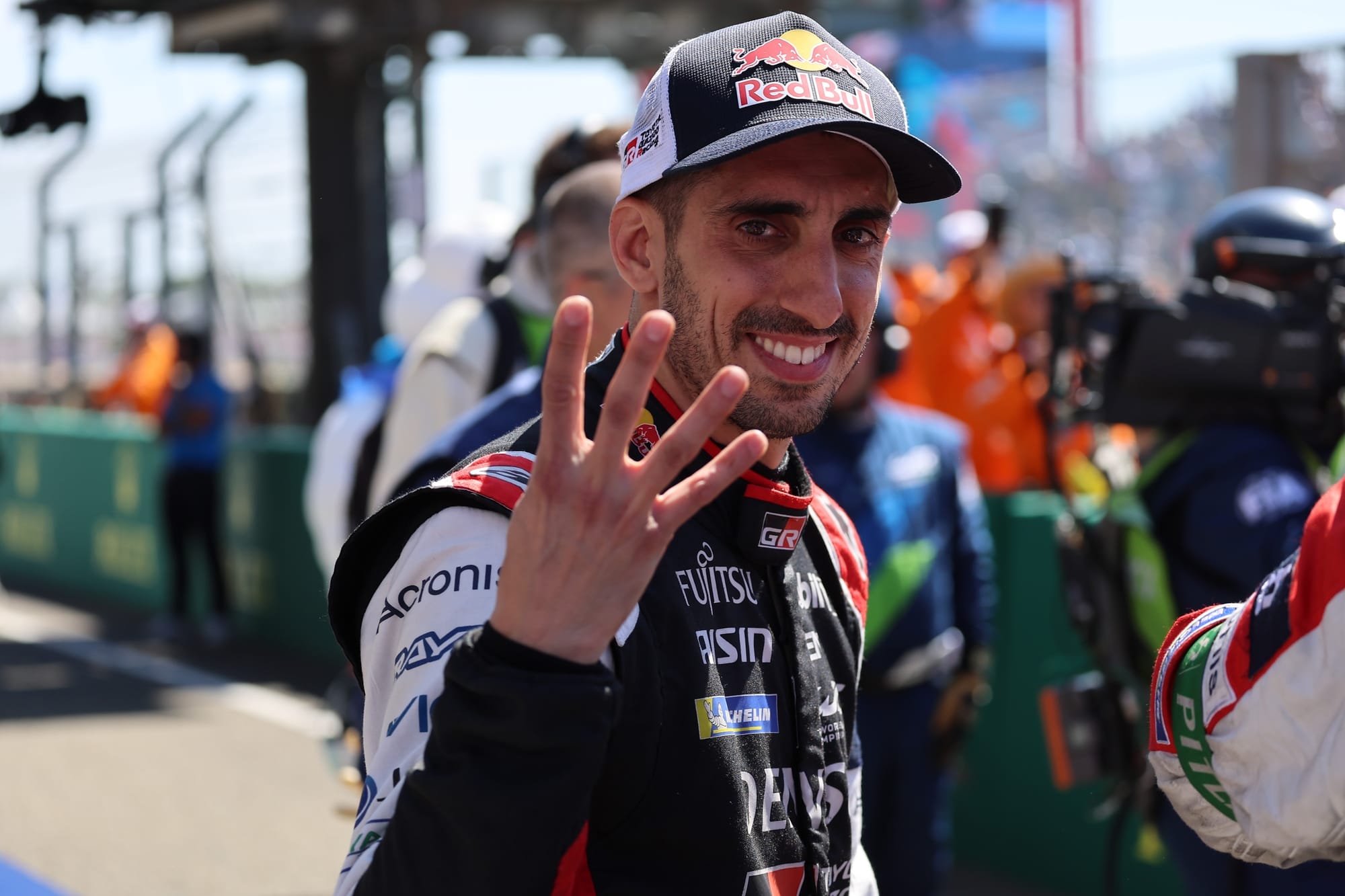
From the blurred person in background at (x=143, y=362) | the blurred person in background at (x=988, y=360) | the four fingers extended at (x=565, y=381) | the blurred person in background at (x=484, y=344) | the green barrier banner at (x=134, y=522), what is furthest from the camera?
the blurred person in background at (x=143, y=362)

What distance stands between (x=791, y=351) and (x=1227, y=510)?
74.6 inches

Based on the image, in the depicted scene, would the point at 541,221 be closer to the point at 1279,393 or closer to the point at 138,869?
the point at 1279,393

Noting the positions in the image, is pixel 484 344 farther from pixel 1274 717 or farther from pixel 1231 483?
pixel 1274 717

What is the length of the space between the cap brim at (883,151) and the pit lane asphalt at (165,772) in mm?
2099

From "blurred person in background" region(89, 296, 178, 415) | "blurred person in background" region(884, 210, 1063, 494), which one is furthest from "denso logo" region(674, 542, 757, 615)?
"blurred person in background" region(89, 296, 178, 415)

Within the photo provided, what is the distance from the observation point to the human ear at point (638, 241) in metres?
1.88

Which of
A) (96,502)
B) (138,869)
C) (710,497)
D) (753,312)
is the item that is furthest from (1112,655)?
(96,502)

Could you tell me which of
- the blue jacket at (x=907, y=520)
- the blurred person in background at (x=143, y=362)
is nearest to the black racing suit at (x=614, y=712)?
the blue jacket at (x=907, y=520)

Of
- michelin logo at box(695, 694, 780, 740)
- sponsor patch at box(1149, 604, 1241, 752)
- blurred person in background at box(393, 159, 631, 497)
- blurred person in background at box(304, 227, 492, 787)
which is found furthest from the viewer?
blurred person in background at box(304, 227, 492, 787)

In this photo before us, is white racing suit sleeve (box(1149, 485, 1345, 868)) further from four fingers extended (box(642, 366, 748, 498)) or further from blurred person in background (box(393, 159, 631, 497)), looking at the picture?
blurred person in background (box(393, 159, 631, 497))

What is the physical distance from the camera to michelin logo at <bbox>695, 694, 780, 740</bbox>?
1.67 metres

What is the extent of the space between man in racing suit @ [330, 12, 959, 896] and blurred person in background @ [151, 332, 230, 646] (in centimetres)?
890

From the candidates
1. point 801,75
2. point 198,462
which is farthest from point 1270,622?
point 198,462

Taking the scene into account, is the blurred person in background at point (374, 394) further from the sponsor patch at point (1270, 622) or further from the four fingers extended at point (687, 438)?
the four fingers extended at point (687, 438)
